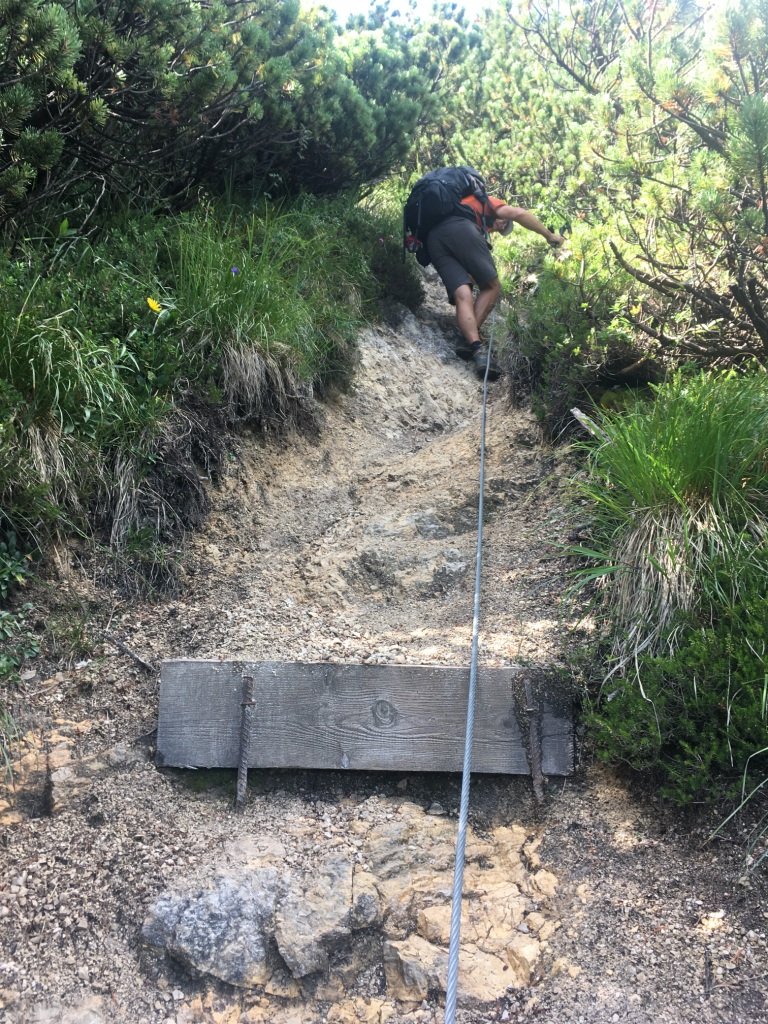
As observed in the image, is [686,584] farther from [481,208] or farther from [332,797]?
[481,208]

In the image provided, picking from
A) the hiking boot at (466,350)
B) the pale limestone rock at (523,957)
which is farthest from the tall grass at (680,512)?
the hiking boot at (466,350)

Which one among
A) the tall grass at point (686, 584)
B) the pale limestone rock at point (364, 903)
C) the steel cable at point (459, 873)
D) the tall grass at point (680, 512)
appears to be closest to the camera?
the steel cable at point (459, 873)

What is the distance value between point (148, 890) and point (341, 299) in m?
5.27

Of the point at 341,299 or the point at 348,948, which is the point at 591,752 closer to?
Result: the point at 348,948

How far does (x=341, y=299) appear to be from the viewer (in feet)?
23.8

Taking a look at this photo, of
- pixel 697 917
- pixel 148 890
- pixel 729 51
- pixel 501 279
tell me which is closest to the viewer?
pixel 697 917

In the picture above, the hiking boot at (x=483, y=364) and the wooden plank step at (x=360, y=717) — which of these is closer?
the wooden plank step at (x=360, y=717)

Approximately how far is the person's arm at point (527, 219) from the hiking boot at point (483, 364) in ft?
3.62

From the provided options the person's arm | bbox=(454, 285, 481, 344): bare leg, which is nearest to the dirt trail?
bbox=(454, 285, 481, 344): bare leg

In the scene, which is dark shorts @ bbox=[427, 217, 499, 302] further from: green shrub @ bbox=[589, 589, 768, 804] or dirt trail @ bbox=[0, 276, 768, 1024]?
green shrub @ bbox=[589, 589, 768, 804]

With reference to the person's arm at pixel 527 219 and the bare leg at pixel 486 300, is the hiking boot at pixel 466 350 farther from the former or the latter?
the person's arm at pixel 527 219

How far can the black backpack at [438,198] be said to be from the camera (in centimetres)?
739

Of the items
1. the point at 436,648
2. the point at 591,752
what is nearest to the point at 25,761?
the point at 436,648

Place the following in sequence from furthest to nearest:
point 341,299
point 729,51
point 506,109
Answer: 1. point 506,109
2. point 341,299
3. point 729,51
